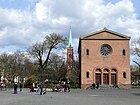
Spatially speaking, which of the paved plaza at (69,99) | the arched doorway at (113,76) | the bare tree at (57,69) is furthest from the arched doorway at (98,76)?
the paved plaza at (69,99)

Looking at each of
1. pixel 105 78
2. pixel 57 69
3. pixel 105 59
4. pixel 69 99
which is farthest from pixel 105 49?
pixel 69 99

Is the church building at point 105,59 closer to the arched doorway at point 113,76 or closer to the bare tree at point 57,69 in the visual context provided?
the arched doorway at point 113,76

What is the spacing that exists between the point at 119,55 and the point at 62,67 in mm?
17709

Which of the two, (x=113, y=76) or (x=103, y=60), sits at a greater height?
(x=103, y=60)

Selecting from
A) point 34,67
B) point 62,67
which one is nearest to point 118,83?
point 62,67

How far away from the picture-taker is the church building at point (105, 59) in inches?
2822

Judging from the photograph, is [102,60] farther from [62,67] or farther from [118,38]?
[62,67]

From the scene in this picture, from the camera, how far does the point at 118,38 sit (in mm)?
73625

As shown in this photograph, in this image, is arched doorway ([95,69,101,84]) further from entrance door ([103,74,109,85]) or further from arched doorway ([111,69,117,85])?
arched doorway ([111,69,117,85])

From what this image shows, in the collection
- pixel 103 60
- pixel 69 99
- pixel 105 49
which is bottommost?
pixel 69 99

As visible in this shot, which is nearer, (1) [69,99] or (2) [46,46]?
(1) [69,99]

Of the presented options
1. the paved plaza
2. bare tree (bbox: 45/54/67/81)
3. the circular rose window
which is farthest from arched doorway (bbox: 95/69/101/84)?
the paved plaza

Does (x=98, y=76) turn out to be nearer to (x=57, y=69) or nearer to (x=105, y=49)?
(x=105, y=49)

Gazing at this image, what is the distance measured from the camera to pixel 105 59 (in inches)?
2854
